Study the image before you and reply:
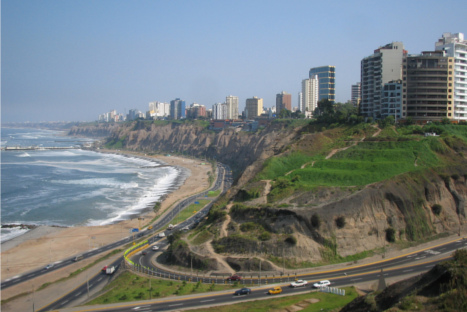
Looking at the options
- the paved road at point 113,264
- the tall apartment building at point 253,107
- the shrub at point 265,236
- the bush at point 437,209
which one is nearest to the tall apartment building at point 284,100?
the tall apartment building at point 253,107

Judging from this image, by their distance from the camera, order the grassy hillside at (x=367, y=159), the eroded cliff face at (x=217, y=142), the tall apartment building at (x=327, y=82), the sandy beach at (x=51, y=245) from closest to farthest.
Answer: the sandy beach at (x=51, y=245), the grassy hillside at (x=367, y=159), the eroded cliff face at (x=217, y=142), the tall apartment building at (x=327, y=82)

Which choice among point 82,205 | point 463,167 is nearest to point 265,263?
point 463,167

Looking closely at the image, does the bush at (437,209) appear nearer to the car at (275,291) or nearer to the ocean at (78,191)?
the car at (275,291)

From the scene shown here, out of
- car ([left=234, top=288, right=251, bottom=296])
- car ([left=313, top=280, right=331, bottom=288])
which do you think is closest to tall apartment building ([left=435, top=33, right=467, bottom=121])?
car ([left=313, top=280, right=331, bottom=288])

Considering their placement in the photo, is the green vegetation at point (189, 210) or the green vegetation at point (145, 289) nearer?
the green vegetation at point (145, 289)

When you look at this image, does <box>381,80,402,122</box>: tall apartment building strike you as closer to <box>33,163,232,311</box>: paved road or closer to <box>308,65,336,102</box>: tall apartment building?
<box>33,163,232,311</box>: paved road

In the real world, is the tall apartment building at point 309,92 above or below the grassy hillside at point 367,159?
above

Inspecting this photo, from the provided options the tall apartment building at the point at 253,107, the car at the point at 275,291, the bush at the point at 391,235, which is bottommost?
the car at the point at 275,291

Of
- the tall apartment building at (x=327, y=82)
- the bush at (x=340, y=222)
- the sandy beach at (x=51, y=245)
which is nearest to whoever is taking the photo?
the bush at (x=340, y=222)
